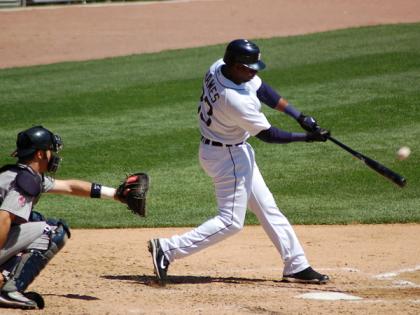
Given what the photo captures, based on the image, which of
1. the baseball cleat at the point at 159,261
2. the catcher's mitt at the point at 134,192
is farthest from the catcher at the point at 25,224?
the baseball cleat at the point at 159,261

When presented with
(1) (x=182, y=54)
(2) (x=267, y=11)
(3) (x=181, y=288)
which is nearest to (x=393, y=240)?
(3) (x=181, y=288)

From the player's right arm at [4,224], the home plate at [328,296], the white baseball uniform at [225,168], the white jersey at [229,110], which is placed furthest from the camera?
the white baseball uniform at [225,168]

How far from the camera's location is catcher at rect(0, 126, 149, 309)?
5.40 m

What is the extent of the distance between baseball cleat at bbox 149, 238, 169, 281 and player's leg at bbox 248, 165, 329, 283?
0.73 meters

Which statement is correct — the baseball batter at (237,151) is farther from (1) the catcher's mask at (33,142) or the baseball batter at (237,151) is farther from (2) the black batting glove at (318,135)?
(1) the catcher's mask at (33,142)

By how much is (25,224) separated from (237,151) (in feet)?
5.33

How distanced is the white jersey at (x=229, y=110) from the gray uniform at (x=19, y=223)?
1.27 m

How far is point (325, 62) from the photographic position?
15.7m

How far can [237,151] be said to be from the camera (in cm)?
646

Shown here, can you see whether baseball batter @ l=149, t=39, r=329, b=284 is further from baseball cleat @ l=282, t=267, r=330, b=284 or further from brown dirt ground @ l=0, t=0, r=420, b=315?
brown dirt ground @ l=0, t=0, r=420, b=315

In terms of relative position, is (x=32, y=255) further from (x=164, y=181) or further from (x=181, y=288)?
(x=164, y=181)

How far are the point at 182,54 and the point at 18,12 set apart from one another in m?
6.69

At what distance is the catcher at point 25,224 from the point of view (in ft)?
17.7

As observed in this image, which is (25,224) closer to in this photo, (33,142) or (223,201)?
(33,142)
